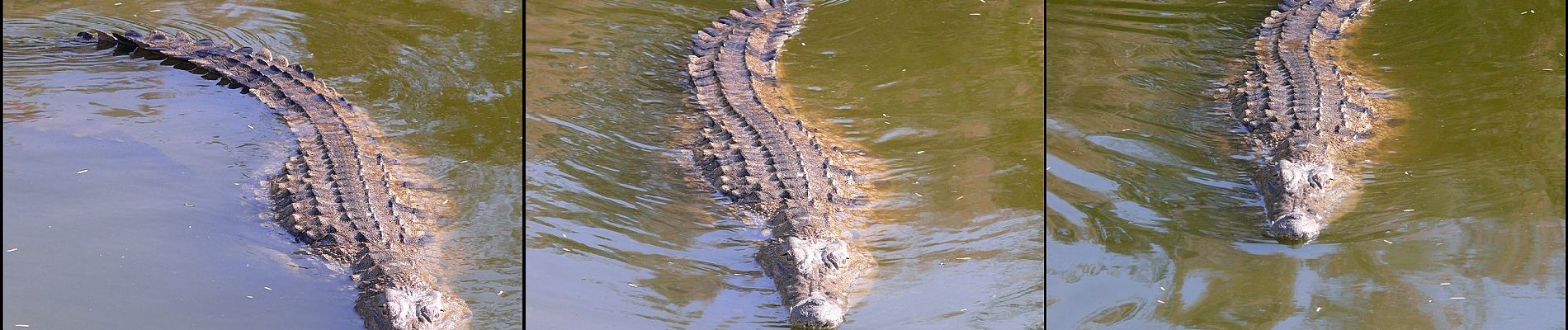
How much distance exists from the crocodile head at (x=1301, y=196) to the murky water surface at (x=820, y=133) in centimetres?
89

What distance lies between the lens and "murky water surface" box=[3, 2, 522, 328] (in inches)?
176

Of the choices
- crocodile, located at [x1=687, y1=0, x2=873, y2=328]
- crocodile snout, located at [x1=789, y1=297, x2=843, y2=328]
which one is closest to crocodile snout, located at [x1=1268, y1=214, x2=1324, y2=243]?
crocodile, located at [x1=687, y1=0, x2=873, y2=328]

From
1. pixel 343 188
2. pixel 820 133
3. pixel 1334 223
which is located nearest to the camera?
pixel 1334 223

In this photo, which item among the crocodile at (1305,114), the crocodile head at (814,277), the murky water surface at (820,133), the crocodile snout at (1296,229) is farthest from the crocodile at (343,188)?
the crocodile at (1305,114)

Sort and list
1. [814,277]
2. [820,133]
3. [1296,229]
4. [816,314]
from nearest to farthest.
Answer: [816,314]
[814,277]
[1296,229]
[820,133]

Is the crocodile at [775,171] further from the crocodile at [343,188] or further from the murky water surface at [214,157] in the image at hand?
the crocodile at [343,188]

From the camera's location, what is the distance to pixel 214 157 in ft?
17.6

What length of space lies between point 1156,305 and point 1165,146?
3.51ft

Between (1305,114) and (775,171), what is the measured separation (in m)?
2.35

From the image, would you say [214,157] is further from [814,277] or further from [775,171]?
[814,277]

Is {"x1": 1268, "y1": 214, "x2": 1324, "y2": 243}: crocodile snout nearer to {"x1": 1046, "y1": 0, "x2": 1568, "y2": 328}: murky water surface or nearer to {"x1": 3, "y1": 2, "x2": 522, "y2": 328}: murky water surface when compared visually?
{"x1": 1046, "y1": 0, "x2": 1568, "y2": 328}: murky water surface

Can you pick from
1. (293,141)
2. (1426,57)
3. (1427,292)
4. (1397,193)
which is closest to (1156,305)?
(1427,292)

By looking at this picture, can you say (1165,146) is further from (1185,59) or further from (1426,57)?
(1426,57)

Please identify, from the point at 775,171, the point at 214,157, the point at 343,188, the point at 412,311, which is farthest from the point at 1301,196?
the point at 214,157
